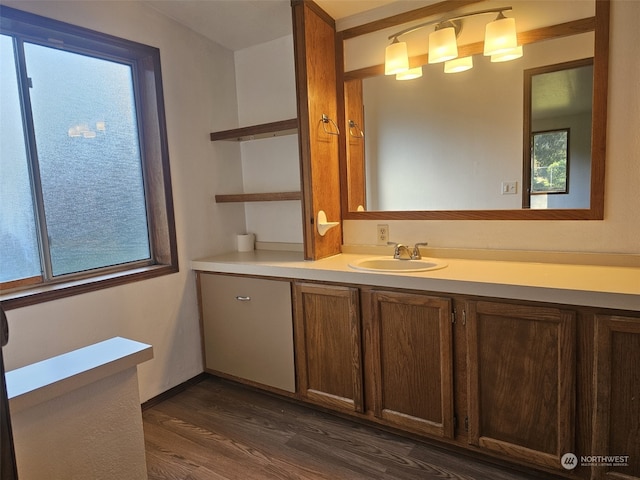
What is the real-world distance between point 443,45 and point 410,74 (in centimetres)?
25

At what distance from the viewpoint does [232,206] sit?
A: 9.71 feet

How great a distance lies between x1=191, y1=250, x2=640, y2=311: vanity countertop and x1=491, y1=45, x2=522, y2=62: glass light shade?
1.03 m

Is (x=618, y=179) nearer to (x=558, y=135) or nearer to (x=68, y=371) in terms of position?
(x=558, y=135)

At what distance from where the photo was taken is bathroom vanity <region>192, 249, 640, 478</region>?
1513 millimetres

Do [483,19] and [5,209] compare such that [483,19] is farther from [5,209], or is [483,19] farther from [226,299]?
[5,209]

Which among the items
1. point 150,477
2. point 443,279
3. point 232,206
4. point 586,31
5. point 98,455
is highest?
point 586,31

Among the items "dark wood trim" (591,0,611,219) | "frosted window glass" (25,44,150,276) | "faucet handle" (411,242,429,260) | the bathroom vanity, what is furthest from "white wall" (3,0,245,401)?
"dark wood trim" (591,0,611,219)

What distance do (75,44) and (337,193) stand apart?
1.62 metres

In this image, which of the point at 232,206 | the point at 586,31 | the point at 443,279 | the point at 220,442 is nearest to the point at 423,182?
the point at 443,279

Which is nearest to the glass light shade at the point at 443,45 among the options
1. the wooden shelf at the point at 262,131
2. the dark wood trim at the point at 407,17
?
the dark wood trim at the point at 407,17

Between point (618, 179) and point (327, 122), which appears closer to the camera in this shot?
point (618, 179)

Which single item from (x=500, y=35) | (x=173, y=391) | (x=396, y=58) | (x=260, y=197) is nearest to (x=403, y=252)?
(x=260, y=197)

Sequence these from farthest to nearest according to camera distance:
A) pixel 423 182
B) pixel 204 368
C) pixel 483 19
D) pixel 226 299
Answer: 1. pixel 204 368
2. pixel 226 299
3. pixel 423 182
4. pixel 483 19

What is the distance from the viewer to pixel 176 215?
2.54m
